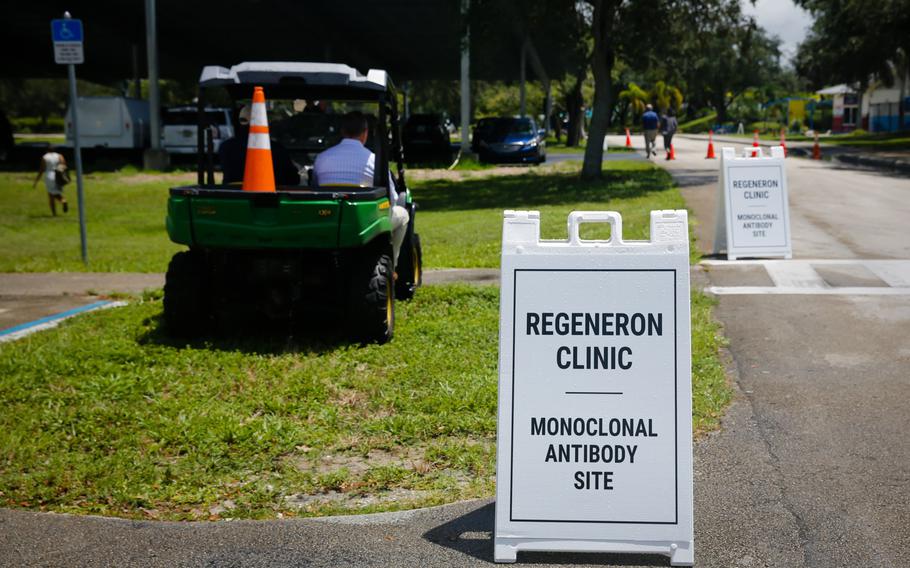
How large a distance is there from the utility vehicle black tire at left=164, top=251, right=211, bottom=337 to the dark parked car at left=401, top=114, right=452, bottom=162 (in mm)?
28547

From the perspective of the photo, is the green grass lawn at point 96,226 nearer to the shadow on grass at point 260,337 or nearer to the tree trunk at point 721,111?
the shadow on grass at point 260,337

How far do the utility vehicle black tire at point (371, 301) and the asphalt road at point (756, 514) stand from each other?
8.58ft

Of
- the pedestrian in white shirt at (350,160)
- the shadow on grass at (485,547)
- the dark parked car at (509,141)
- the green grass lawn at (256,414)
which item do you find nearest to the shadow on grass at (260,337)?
the green grass lawn at (256,414)

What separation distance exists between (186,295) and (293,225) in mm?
1207

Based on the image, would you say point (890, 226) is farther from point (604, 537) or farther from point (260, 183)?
point (604, 537)

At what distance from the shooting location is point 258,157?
26.2 ft

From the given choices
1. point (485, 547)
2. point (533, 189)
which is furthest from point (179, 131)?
point (485, 547)

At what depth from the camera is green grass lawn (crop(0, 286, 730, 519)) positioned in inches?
203

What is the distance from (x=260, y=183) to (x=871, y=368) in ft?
15.0

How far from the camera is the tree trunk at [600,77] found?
25.3m

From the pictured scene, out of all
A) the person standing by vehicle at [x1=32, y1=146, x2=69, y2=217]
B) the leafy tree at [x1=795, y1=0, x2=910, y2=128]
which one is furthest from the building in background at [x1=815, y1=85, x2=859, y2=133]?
the person standing by vehicle at [x1=32, y1=146, x2=69, y2=217]

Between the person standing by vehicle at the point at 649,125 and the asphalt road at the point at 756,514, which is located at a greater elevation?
the person standing by vehicle at the point at 649,125

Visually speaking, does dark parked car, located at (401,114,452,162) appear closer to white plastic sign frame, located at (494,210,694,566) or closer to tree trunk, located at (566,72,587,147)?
tree trunk, located at (566,72,587,147)

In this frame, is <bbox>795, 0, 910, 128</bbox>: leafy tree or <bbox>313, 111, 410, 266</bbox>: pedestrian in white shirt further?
<bbox>795, 0, 910, 128</bbox>: leafy tree
